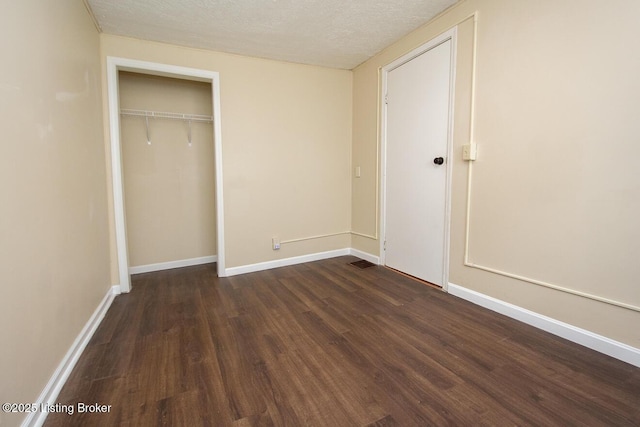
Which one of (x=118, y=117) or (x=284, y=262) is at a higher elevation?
(x=118, y=117)

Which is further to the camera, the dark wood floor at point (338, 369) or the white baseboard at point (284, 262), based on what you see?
the white baseboard at point (284, 262)

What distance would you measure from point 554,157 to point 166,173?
12.3 feet

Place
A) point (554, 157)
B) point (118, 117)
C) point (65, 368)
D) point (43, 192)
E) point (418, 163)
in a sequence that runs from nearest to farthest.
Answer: point (43, 192) → point (65, 368) → point (554, 157) → point (118, 117) → point (418, 163)

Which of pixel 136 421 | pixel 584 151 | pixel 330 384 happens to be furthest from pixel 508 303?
pixel 136 421

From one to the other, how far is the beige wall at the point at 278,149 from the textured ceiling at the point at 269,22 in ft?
0.62

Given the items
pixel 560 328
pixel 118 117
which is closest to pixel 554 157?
pixel 560 328

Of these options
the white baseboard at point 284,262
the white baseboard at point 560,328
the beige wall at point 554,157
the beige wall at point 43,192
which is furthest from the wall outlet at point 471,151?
the beige wall at point 43,192

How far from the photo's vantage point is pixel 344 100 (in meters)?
3.73

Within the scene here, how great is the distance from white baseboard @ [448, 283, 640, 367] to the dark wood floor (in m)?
0.06

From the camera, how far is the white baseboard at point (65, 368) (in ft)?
3.91

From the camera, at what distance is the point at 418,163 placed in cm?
281

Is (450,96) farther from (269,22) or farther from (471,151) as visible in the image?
(269,22)

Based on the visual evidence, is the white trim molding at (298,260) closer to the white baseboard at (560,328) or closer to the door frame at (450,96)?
the door frame at (450,96)

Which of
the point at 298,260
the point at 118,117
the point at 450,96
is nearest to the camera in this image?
the point at 450,96
